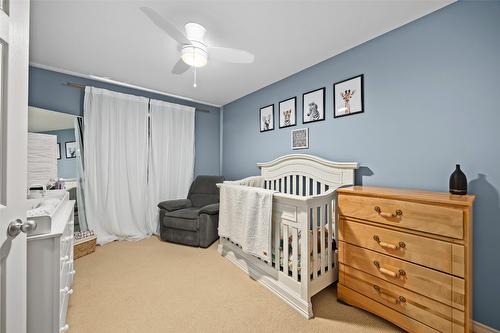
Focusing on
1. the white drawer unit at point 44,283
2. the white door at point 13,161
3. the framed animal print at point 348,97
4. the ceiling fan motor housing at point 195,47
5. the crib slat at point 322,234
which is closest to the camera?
the white door at point 13,161

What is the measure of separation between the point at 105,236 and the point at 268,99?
3.15 m

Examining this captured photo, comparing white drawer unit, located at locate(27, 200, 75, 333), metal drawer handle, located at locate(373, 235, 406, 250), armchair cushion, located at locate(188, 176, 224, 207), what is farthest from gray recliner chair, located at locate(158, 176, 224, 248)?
metal drawer handle, located at locate(373, 235, 406, 250)

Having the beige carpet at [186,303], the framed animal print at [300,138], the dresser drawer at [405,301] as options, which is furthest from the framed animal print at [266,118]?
the dresser drawer at [405,301]

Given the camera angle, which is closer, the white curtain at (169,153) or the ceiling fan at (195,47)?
the ceiling fan at (195,47)

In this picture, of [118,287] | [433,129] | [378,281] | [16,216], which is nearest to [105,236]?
[118,287]

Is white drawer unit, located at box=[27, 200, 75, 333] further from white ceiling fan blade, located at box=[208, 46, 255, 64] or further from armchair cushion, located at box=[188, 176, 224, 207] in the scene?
armchair cushion, located at box=[188, 176, 224, 207]

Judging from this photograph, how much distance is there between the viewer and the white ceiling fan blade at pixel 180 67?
2532 mm

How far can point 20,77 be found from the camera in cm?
85

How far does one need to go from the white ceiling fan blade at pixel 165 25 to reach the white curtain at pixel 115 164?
173 centimetres

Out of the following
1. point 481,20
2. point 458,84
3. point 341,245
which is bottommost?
point 341,245

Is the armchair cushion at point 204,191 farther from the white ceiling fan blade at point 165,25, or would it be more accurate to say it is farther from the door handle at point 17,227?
the door handle at point 17,227

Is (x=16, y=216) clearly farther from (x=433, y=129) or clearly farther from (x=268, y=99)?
(x=268, y=99)

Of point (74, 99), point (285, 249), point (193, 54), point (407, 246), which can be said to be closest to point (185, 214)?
point (285, 249)

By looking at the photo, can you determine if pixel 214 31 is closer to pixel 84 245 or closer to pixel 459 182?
pixel 459 182
